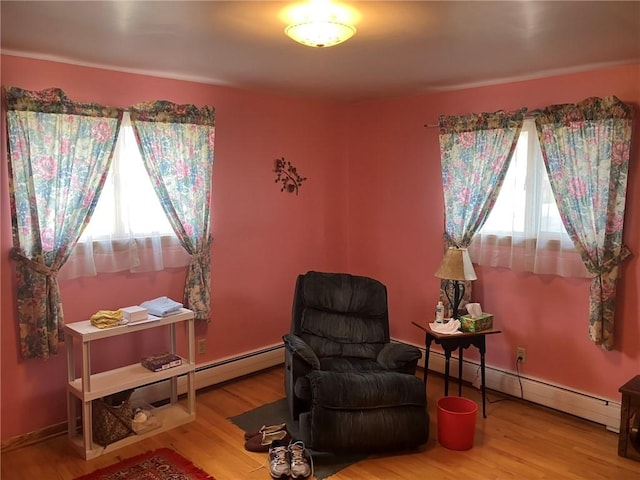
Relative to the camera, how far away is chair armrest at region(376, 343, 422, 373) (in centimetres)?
333

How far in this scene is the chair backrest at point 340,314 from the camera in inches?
145

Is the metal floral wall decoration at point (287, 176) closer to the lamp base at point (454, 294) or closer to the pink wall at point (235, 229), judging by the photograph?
the pink wall at point (235, 229)

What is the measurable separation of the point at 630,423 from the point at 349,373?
1.63 meters

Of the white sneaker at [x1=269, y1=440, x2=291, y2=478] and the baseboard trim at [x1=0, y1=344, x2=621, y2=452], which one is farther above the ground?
the baseboard trim at [x1=0, y1=344, x2=621, y2=452]

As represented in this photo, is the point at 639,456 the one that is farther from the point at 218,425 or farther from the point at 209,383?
the point at 209,383

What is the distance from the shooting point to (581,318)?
11.5ft

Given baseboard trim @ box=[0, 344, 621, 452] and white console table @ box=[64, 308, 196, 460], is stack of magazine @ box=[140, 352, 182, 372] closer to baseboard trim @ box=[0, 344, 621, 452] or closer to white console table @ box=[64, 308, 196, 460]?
white console table @ box=[64, 308, 196, 460]

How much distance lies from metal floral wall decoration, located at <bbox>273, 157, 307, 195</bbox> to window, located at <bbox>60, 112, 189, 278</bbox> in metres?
1.13

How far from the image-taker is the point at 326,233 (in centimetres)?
491

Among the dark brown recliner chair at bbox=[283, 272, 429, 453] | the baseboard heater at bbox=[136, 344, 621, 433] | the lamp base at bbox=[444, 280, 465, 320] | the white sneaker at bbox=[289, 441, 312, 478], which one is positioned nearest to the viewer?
the white sneaker at bbox=[289, 441, 312, 478]

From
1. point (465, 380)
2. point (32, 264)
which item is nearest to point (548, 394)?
point (465, 380)

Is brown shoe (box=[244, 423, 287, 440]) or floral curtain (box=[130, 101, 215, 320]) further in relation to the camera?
floral curtain (box=[130, 101, 215, 320])

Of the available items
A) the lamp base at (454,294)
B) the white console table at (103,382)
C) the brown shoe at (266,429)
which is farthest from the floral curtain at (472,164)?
the white console table at (103,382)

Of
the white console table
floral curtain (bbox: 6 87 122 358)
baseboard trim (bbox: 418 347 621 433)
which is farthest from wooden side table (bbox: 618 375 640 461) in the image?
floral curtain (bbox: 6 87 122 358)
